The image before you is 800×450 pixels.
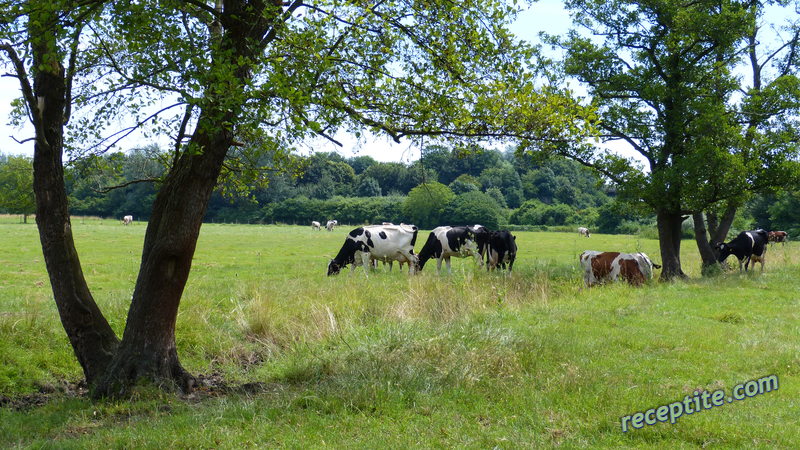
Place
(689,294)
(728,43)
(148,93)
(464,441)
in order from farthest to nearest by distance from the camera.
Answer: (728,43)
(689,294)
(148,93)
(464,441)

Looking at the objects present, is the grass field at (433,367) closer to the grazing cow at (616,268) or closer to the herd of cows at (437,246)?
the grazing cow at (616,268)

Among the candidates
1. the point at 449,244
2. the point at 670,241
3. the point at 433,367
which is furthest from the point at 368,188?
the point at 433,367

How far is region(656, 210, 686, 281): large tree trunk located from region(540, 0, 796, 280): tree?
0.03 metres

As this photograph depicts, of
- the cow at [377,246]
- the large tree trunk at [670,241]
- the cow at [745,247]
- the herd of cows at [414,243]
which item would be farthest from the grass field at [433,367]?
the cow at [745,247]

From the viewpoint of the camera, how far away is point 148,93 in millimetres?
9836

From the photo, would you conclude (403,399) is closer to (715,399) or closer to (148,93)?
(715,399)

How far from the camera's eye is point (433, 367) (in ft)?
27.0

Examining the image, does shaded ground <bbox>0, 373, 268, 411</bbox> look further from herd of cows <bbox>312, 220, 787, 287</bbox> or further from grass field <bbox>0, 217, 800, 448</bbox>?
herd of cows <bbox>312, 220, 787, 287</bbox>

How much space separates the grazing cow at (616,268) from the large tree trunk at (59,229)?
13.5m

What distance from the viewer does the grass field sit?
631 cm

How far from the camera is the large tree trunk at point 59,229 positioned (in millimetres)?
9141

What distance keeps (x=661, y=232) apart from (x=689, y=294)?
6.37 meters

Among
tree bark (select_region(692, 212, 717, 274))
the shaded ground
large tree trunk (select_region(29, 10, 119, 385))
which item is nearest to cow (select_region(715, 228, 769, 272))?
tree bark (select_region(692, 212, 717, 274))

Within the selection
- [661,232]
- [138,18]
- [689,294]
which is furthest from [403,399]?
[661,232]
